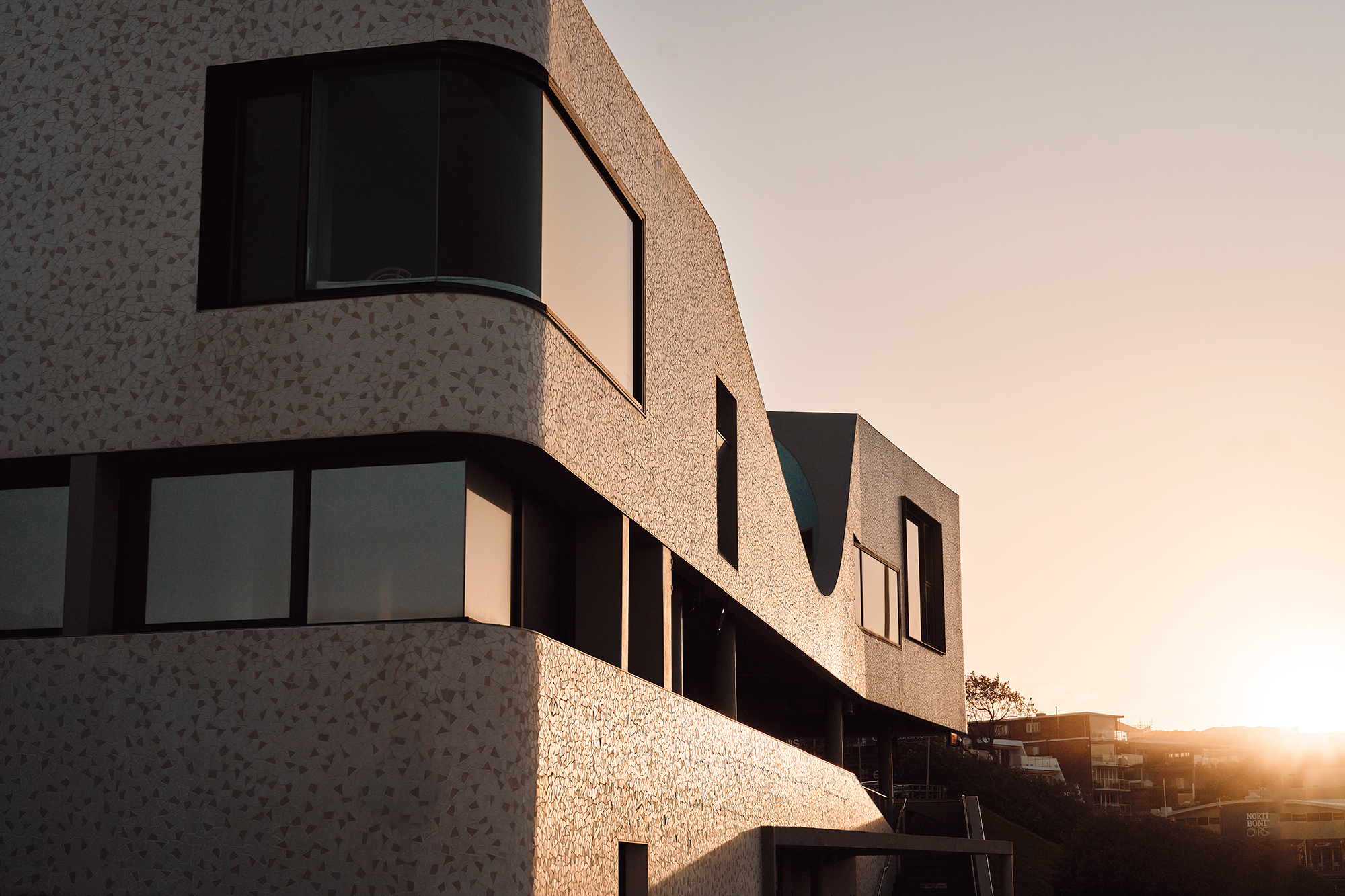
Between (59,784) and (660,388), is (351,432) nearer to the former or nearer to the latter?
(59,784)

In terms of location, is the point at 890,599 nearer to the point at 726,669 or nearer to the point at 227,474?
the point at 726,669

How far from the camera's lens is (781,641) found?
1925cm

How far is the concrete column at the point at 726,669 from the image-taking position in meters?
16.9

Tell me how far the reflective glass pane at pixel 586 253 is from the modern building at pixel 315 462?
56 mm

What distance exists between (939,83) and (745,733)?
25.1 feet

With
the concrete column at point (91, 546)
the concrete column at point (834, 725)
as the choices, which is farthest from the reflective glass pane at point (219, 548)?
the concrete column at point (834, 725)

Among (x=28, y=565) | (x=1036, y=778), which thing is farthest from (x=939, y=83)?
(x=1036, y=778)

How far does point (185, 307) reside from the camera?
9453 mm

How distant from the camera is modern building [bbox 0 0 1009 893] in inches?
332

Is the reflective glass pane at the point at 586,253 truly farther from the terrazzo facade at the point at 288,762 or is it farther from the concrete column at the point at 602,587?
the terrazzo facade at the point at 288,762

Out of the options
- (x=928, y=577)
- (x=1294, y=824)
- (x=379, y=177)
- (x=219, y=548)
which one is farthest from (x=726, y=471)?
(x=1294, y=824)

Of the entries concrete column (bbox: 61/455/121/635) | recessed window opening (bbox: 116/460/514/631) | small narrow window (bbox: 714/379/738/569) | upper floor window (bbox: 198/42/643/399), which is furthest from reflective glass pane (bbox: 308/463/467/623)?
small narrow window (bbox: 714/379/738/569)

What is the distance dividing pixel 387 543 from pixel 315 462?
844 millimetres

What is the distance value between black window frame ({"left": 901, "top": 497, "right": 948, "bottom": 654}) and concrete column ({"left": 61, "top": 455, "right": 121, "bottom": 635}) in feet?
70.1
